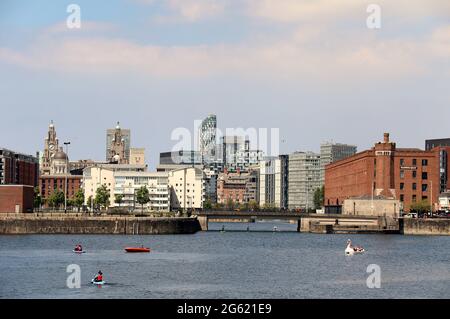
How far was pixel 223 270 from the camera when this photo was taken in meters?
119

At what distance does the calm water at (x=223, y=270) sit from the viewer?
94250mm

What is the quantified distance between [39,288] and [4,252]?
169ft

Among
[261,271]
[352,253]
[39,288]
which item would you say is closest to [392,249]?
[352,253]

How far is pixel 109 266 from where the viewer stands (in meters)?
122

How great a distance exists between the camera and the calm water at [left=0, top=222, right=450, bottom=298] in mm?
94250
